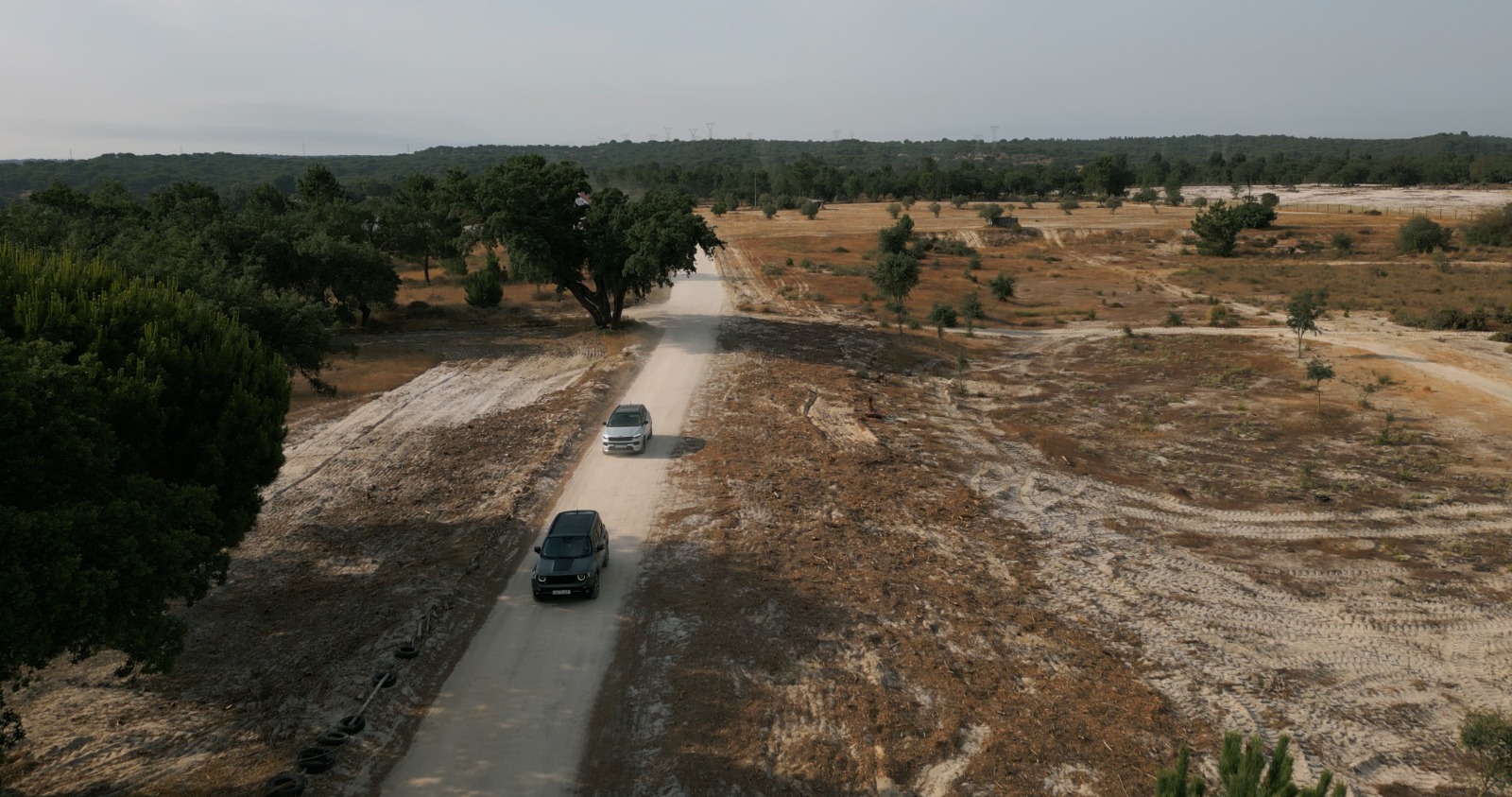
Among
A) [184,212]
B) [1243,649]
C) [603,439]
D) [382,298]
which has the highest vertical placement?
[184,212]

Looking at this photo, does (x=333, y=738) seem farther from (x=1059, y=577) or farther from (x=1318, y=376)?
(x=1318, y=376)

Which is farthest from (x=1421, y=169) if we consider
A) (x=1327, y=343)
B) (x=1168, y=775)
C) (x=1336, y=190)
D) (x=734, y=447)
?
(x=1168, y=775)

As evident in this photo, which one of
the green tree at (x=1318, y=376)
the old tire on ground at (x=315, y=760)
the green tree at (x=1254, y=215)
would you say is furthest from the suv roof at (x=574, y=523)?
the green tree at (x=1254, y=215)

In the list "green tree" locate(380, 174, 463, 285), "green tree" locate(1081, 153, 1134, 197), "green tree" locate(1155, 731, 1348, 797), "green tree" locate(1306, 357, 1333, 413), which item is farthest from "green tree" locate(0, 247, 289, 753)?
"green tree" locate(1081, 153, 1134, 197)

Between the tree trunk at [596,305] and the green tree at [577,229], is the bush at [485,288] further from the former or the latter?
the green tree at [577,229]

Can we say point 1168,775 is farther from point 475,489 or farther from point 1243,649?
point 475,489

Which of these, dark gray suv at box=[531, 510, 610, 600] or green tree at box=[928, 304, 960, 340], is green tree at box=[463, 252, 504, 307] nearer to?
green tree at box=[928, 304, 960, 340]
